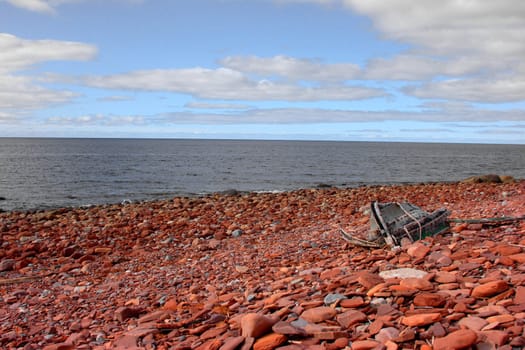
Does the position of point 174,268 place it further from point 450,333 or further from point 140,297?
point 450,333

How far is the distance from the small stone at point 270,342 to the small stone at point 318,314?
1.83 feet

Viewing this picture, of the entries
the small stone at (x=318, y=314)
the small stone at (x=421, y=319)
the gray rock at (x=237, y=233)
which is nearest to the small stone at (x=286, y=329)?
the small stone at (x=318, y=314)

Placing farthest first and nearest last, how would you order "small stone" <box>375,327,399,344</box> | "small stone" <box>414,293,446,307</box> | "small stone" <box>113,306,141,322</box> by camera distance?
1. "small stone" <box>113,306,141,322</box>
2. "small stone" <box>414,293,446,307</box>
3. "small stone" <box>375,327,399,344</box>

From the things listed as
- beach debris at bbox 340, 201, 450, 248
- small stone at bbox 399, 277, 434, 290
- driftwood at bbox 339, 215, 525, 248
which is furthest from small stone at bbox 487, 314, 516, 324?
driftwood at bbox 339, 215, 525, 248

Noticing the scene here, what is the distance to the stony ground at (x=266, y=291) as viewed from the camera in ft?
15.2

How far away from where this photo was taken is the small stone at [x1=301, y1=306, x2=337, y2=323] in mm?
5098

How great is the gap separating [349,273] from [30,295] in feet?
20.1

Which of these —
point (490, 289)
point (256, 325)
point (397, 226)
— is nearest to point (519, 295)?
point (490, 289)

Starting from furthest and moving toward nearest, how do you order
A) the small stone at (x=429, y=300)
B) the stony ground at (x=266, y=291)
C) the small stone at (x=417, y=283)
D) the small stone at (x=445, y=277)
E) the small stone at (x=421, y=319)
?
the small stone at (x=445, y=277), the small stone at (x=417, y=283), the small stone at (x=429, y=300), the stony ground at (x=266, y=291), the small stone at (x=421, y=319)

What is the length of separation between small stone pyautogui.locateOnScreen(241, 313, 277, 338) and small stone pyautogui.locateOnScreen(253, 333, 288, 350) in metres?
0.13

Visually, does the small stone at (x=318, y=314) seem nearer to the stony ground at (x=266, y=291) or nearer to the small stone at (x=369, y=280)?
the stony ground at (x=266, y=291)

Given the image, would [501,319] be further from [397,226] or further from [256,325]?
[397,226]

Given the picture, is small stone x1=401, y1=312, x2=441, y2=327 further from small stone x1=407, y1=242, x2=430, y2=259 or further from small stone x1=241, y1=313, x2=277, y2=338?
small stone x1=407, y1=242, x2=430, y2=259

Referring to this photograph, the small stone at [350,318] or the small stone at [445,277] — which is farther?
the small stone at [445,277]
